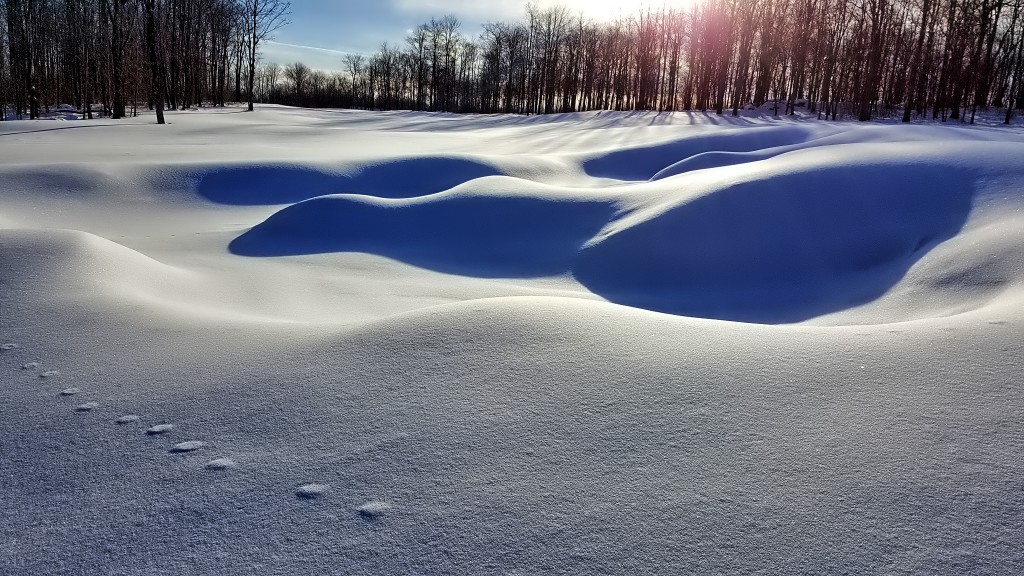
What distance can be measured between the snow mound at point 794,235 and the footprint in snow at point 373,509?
11.9 ft

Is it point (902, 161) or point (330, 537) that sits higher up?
point (902, 161)

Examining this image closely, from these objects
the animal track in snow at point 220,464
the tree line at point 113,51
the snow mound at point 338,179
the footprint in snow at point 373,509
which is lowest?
the animal track in snow at point 220,464

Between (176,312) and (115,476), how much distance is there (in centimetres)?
170

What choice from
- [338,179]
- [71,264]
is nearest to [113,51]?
[338,179]

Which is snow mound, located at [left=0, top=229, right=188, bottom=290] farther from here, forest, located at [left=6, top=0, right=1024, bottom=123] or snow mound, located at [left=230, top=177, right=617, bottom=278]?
forest, located at [left=6, top=0, right=1024, bottom=123]

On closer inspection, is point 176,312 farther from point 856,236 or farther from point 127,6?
point 127,6

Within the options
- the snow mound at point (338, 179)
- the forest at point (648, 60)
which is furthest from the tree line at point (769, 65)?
the snow mound at point (338, 179)

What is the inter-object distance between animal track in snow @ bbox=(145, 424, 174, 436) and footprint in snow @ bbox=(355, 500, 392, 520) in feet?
2.89

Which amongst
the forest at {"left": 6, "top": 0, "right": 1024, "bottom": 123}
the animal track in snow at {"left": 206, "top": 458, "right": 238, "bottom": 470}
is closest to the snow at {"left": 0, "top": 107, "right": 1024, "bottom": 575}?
the animal track in snow at {"left": 206, "top": 458, "right": 238, "bottom": 470}

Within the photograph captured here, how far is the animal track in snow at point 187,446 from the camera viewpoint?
181cm

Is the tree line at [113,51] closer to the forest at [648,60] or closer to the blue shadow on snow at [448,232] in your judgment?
the forest at [648,60]

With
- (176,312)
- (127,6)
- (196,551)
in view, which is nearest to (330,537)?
(196,551)

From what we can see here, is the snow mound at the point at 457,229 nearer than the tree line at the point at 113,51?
Yes

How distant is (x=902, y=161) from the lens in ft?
18.6
